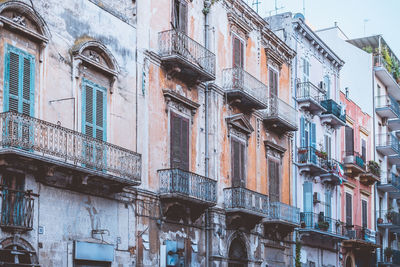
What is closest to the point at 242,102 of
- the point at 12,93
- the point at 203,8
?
the point at 203,8

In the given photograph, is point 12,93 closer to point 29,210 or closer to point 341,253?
point 29,210

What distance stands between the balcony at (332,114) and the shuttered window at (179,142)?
43.4ft

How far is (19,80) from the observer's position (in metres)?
16.9

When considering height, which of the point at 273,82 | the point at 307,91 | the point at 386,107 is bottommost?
the point at 273,82

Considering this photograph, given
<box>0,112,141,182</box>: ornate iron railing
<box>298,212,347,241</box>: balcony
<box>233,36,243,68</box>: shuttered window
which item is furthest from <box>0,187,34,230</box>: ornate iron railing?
<box>298,212,347,241</box>: balcony

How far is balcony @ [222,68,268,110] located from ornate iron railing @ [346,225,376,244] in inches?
451

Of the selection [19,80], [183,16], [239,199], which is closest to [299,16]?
[183,16]

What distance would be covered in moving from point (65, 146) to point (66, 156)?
261 millimetres

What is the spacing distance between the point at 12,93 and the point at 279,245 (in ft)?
51.5

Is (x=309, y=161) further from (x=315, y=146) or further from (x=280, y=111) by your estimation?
(x=280, y=111)

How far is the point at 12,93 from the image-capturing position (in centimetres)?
1664

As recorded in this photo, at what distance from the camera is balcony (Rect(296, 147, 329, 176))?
3212 cm

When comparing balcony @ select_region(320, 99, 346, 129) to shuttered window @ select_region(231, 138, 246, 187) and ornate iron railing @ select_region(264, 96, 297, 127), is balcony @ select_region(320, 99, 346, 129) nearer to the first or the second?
ornate iron railing @ select_region(264, 96, 297, 127)

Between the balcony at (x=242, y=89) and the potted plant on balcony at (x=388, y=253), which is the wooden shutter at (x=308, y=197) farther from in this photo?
the potted plant on balcony at (x=388, y=253)
